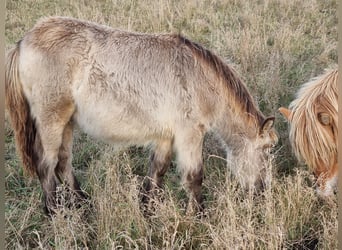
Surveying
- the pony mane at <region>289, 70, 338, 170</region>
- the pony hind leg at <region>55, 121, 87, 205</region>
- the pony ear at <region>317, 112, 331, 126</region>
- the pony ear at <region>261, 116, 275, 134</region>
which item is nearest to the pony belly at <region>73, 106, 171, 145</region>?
the pony hind leg at <region>55, 121, 87, 205</region>

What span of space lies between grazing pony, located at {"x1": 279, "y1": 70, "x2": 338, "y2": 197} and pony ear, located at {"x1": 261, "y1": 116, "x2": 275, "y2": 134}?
0.18 meters

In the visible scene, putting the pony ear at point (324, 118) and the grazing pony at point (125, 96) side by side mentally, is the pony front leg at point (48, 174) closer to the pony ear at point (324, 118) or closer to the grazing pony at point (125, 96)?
the grazing pony at point (125, 96)

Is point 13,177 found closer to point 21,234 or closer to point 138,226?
point 21,234

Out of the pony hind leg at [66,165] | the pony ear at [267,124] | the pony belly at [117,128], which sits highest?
the pony ear at [267,124]

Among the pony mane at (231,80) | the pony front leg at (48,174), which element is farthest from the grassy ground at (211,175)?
the pony mane at (231,80)

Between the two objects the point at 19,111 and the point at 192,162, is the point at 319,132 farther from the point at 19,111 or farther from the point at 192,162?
the point at 19,111

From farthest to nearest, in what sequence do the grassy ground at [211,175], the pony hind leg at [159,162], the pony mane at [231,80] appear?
the pony hind leg at [159,162], the pony mane at [231,80], the grassy ground at [211,175]

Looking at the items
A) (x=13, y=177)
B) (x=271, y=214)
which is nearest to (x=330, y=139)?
(x=271, y=214)

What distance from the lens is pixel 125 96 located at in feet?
12.7

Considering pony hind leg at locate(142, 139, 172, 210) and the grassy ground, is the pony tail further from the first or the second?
pony hind leg at locate(142, 139, 172, 210)

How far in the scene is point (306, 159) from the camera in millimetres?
3693

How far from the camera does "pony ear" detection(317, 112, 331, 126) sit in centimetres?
353

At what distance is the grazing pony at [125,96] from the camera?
3.87 meters

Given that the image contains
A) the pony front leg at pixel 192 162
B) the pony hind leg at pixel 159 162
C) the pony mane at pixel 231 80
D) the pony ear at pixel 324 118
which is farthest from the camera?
the pony hind leg at pixel 159 162
